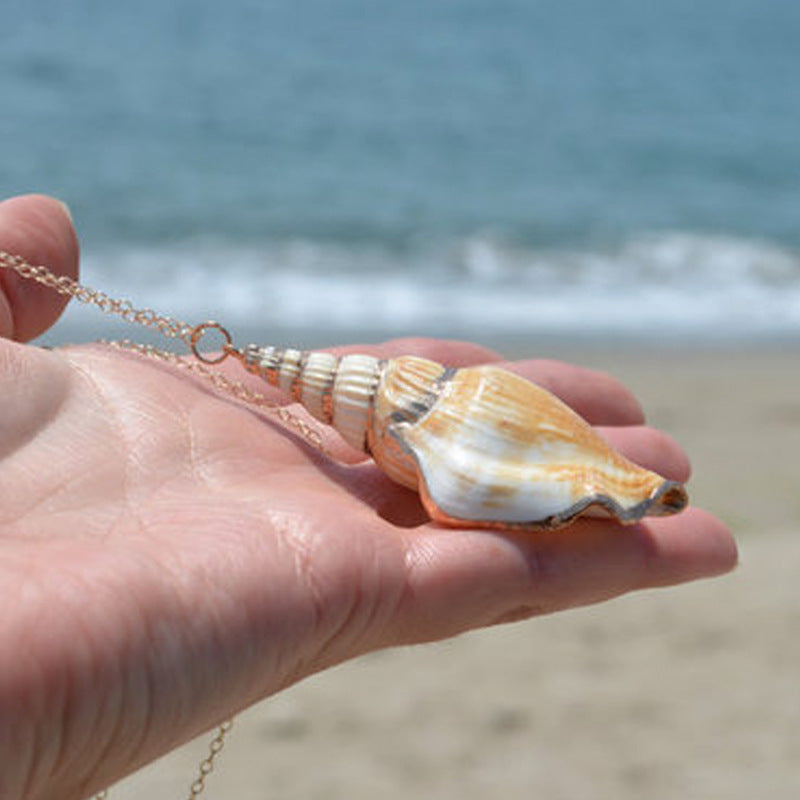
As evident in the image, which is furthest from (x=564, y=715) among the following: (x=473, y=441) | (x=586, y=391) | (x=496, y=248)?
(x=496, y=248)

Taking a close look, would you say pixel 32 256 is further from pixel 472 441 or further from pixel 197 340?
pixel 472 441

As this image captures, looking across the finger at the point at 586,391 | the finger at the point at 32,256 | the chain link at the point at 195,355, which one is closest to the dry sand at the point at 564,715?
the finger at the point at 586,391

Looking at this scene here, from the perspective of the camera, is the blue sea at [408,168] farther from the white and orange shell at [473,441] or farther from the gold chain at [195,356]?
the white and orange shell at [473,441]

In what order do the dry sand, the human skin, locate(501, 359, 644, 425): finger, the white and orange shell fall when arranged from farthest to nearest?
the dry sand → locate(501, 359, 644, 425): finger → the white and orange shell → the human skin

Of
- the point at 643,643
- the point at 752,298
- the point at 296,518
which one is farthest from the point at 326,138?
the point at 296,518

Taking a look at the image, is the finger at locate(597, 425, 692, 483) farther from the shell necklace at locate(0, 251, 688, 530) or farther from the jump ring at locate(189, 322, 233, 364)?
the jump ring at locate(189, 322, 233, 364)

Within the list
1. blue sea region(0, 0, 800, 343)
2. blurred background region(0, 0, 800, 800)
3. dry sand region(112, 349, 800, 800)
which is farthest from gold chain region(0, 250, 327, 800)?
blue sea region(0, 0, 800, 343)

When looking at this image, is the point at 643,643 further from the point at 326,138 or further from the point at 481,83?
the point at 481,83
